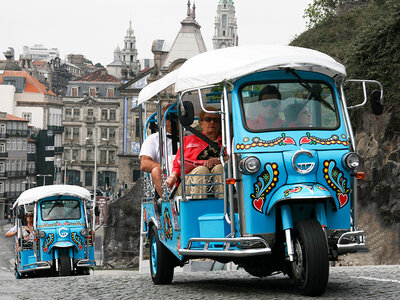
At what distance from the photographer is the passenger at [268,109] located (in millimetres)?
11125

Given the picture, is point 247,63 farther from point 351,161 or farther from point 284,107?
point 351,161

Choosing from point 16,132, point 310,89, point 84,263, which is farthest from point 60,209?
point 16,132

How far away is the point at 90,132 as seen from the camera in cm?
14375

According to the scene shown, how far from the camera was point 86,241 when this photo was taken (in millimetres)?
26453

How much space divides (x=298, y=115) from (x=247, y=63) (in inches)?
34.1

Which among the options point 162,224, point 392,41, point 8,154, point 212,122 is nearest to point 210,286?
point 162,224

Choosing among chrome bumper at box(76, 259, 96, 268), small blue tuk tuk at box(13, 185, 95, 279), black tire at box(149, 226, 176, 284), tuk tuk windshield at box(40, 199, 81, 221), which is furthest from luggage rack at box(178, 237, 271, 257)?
tuk tuk windshield at box(40, 199, 81, 221)

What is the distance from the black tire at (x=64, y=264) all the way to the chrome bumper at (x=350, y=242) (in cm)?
1538

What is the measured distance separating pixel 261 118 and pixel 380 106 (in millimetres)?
1563

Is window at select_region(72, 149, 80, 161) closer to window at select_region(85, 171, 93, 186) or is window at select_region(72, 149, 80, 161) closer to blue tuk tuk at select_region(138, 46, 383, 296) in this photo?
window at select_region(85, 171, 93, 186)

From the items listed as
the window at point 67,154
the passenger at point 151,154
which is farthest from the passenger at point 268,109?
the window at point 67,154

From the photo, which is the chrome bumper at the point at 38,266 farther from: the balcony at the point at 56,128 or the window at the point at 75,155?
the window at the point at 75,155

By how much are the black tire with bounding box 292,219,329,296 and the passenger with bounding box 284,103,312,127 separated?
4.35ft

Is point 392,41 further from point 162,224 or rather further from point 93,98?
point 93,98
